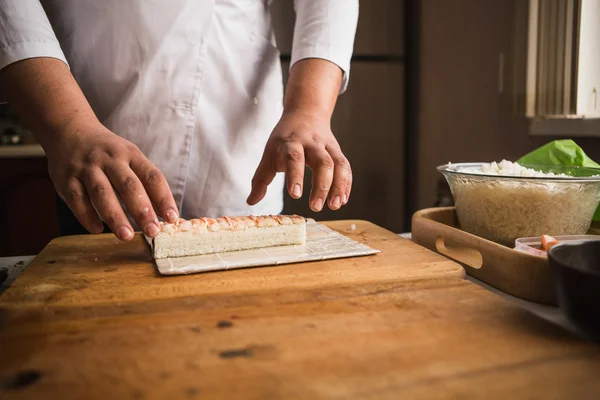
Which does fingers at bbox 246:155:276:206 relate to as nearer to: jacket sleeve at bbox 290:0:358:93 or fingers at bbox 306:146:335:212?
fingers at bbox 306:146:335:212

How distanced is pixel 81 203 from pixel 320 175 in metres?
0.39

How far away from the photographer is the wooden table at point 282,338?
0.48m

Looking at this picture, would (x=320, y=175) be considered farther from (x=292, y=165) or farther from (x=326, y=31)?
(x=326, y=31)

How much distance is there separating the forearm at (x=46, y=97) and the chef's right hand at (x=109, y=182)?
0.11 feet

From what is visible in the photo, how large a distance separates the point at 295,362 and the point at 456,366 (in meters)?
0.16

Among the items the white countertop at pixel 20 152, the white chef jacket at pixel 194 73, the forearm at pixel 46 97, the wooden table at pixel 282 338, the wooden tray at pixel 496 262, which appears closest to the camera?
the wooden table at pixel 282 338

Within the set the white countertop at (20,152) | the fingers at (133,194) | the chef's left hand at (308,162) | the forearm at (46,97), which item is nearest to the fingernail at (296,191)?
the chef's left hand at (308,162)

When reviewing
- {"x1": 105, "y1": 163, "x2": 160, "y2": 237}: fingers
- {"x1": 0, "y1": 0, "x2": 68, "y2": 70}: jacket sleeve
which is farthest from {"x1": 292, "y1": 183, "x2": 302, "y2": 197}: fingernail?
{"x1": 0, "y1": 0, "x2": 68, "y2": 70}: jacket sleeve

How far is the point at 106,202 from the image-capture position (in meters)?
0.77

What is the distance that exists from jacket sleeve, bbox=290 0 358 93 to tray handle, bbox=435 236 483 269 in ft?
1.51

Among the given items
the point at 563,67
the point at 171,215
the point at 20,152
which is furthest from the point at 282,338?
the point at 20,152

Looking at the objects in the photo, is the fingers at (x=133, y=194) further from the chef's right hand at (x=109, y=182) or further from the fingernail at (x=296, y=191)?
the fingernail at (x=296, y=191)

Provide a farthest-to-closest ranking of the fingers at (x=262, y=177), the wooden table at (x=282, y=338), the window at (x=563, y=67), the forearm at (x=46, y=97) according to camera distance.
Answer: the window at (x=563, y=67), the fingers at (x=262, y=177), the forearm at (x=46, y=97), the wooden table at (x=282, y=338)

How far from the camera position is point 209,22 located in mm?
1168
